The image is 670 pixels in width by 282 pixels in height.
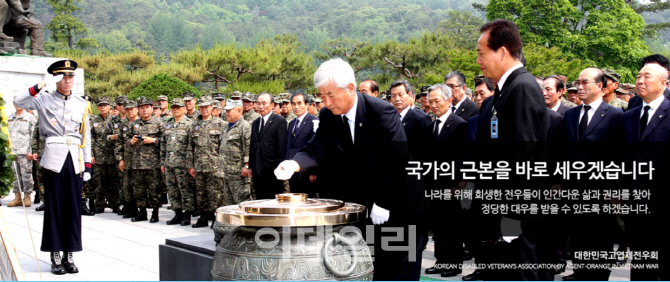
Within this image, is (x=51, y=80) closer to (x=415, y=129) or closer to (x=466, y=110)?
(x=415, y=129)

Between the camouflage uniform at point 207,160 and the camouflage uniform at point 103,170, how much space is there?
6.63ft

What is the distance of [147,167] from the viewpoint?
8281 millimetres

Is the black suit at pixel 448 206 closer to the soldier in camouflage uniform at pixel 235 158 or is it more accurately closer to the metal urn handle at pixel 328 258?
the metal urn handle at pixel 328 258

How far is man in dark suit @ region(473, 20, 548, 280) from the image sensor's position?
8.49 ft

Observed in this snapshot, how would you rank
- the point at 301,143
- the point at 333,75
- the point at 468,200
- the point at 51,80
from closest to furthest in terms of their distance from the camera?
the point at 333,75 → the point at 468,200 → the point at 51,80 → the point at 301,143

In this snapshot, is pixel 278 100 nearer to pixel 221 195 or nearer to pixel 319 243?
pixel 221 195

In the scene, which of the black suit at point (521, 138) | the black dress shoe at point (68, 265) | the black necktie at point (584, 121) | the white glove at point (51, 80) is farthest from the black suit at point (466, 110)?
the black dress shoe at point (68, 265)

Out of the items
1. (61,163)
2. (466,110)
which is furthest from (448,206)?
(61,163)

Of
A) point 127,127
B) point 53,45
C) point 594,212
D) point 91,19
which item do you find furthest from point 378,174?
point 91,19

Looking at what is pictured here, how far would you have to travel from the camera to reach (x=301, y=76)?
2923 cm

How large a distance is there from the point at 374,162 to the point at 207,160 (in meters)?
4.90

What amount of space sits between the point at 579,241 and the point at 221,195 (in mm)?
4801

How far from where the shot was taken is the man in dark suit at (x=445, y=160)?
502 centimetres

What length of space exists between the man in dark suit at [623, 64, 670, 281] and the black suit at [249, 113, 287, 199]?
153 inches
